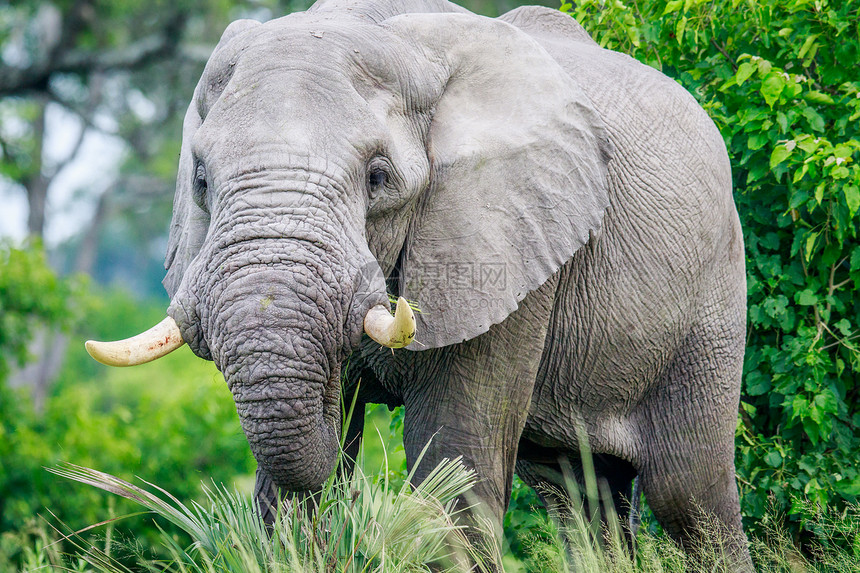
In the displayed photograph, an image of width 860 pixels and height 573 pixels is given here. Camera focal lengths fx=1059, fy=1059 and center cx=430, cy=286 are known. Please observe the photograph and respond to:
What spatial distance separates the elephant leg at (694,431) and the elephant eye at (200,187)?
6.63 ft

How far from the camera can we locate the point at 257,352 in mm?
2688

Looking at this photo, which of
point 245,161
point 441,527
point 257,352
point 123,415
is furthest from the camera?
point 123,415

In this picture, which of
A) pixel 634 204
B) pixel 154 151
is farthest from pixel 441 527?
pixel 154 151

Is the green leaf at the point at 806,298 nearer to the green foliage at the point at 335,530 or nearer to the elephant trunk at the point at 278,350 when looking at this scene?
the green foliage at the point at 335,530

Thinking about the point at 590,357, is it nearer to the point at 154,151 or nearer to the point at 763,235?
the point at 763,235

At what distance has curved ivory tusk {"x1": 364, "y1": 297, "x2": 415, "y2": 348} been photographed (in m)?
2.75

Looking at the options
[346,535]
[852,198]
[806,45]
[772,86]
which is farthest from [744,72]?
[346,535]

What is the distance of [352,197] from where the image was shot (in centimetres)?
299

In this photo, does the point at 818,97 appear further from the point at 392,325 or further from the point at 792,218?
the point at 392,325

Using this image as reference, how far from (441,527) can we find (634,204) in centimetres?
147

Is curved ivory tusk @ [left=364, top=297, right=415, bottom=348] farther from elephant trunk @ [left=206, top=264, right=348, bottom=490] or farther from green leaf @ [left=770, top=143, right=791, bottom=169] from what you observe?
green leaf @ [left=770, top=143, right=791, bottom=169]

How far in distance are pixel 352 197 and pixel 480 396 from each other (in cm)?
88

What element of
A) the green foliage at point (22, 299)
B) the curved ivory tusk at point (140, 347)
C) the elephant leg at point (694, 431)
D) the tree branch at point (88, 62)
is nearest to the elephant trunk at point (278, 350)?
the curved ivory tusk at point (140, 347)

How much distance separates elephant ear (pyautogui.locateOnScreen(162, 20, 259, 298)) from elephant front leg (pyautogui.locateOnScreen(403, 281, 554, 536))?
2.71 feet
